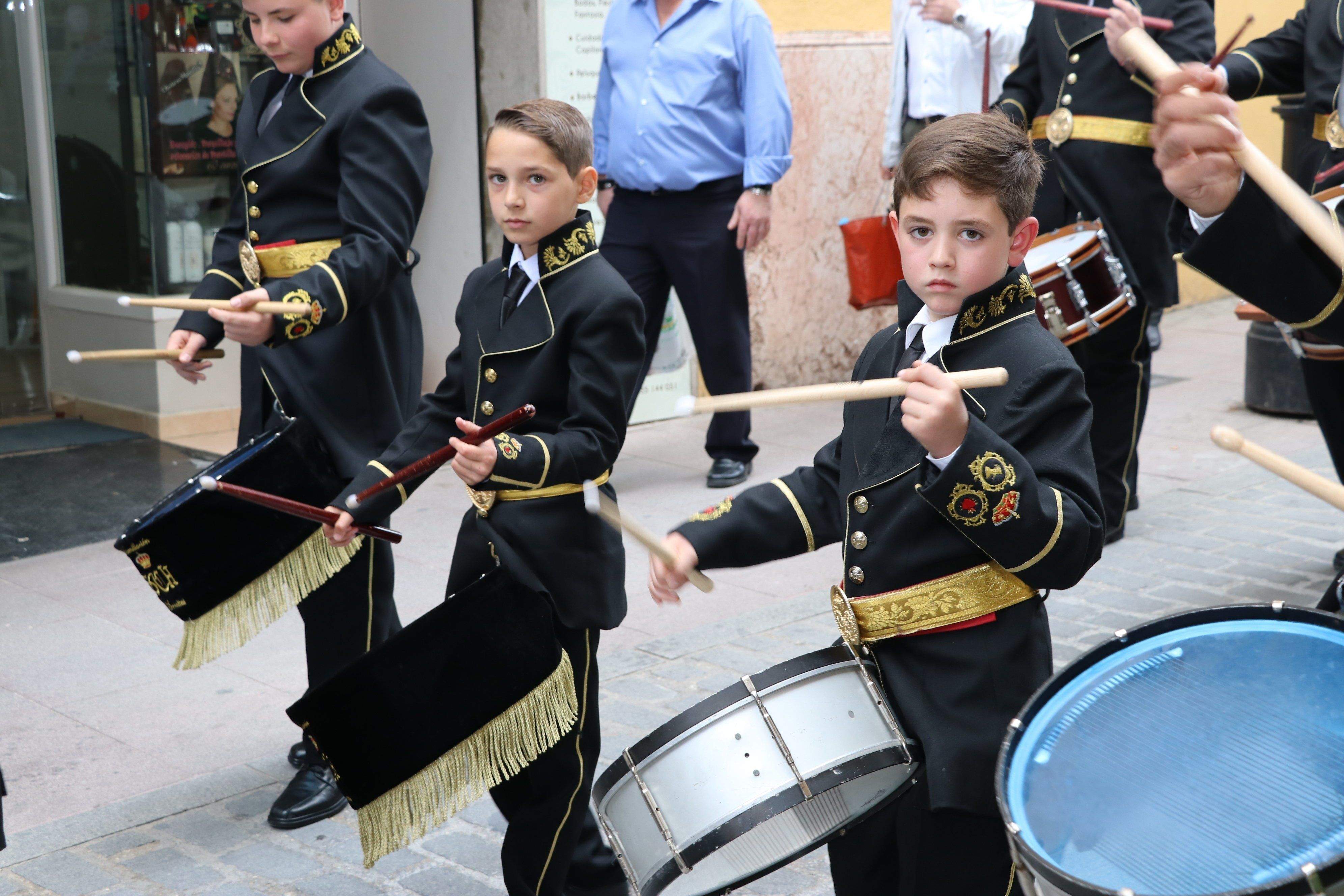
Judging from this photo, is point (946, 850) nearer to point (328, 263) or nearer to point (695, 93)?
point (328, 263)

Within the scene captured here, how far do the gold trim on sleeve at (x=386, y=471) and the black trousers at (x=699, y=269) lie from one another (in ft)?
10.4

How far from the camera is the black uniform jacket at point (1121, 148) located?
504 centimetres

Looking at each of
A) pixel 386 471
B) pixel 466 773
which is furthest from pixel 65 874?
pixel 386 471

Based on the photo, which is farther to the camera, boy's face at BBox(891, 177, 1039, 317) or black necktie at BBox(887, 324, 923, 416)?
black necktie at BBox(887, 324, 923, 416)

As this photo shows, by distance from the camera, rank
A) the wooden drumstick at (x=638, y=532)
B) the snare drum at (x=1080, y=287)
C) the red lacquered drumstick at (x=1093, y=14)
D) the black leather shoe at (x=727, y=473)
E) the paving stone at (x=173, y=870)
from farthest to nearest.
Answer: the black leather shoe at (x=727, y=473) < the snare drum at (x=1080, y=287) < the red lacquered drumstick at (x=1093, y=14) < the paving stone at (x=173, y=870) < the wooden drumstick at (x=638, y=532)

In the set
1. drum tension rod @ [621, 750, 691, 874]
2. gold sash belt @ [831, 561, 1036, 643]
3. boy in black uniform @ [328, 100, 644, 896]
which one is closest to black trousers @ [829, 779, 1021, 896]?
gold sash belt @ [831, 561, 1036, 643]

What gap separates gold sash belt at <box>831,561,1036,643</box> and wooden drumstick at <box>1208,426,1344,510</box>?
2.10ft

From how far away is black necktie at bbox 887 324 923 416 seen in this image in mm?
2242

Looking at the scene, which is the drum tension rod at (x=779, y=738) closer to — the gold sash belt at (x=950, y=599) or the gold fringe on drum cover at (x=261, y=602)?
the gold sash belt at (x=950, y=599)

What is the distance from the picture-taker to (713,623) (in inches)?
184

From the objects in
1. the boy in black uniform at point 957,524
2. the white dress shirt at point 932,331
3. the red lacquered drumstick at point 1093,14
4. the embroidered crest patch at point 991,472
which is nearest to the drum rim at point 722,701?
the boy in black uniform at point 957,524

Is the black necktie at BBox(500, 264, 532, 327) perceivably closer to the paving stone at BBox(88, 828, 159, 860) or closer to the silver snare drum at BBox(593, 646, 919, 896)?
the silver snare drum at BBox(593, 646, 919, 896)

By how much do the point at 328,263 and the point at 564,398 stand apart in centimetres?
76

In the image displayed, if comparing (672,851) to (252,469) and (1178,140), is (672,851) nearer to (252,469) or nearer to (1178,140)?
(1178,140)
